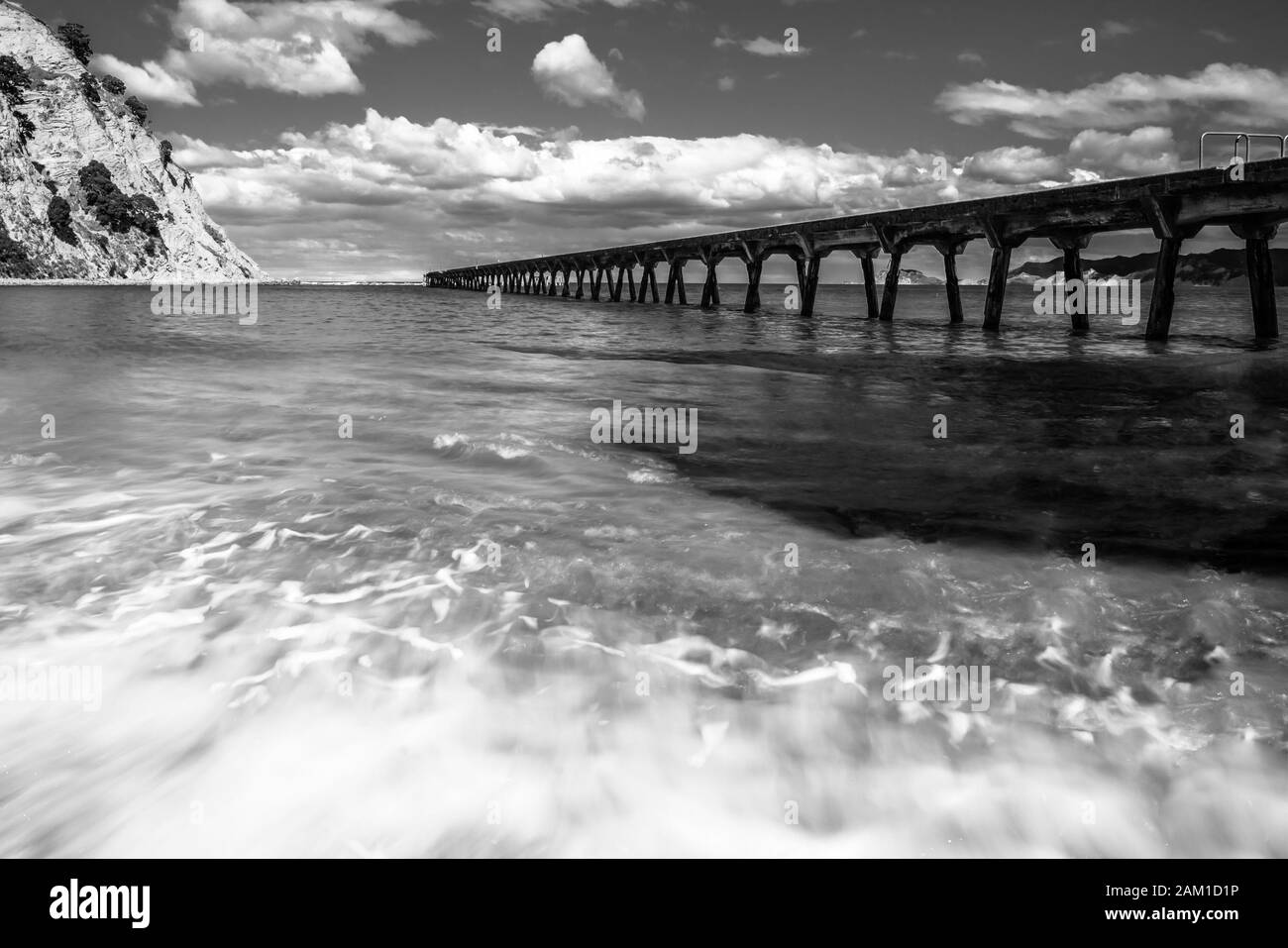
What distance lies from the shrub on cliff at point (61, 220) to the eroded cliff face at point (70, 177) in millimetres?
104

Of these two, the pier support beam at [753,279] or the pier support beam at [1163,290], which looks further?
the pier support beam at [753,279]

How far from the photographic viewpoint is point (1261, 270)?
17750mm

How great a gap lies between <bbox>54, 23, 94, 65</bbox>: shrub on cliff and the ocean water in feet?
388

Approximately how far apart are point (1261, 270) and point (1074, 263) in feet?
14.3

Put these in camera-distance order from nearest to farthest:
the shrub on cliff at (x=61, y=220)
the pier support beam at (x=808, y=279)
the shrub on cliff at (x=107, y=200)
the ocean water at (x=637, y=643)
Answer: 1. the ocean water at (x=637, y=643)
2. the pier support beam at (x=808, y=279)
3. the shrub on cliff at (x=61, y=220)
4. the shrub on cliff at (x=107, y=200)

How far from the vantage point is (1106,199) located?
17.2 metres

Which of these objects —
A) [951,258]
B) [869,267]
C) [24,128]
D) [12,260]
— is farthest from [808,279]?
[24,128]

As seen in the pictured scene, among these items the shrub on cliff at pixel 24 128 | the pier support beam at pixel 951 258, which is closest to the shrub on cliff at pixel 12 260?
the shrub on cliff at pixel 24 128

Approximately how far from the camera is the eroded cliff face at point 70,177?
266 ft

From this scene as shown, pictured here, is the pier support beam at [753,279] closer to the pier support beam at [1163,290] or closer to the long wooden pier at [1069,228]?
the long wooden pier at [1069,228]


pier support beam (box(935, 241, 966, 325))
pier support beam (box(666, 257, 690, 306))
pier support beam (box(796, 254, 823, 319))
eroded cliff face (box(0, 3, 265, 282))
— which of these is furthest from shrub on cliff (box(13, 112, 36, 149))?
pier support beam (box(935, 241, 966, 325))

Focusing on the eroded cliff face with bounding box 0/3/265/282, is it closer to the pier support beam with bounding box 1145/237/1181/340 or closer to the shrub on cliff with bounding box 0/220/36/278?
the shrub on cliff with bounding box 0/220/36/278

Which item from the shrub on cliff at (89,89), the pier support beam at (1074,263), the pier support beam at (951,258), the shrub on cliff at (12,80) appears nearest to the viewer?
the pier support beam at (1074,263)

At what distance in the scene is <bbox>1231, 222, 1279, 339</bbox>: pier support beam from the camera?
1644cm
